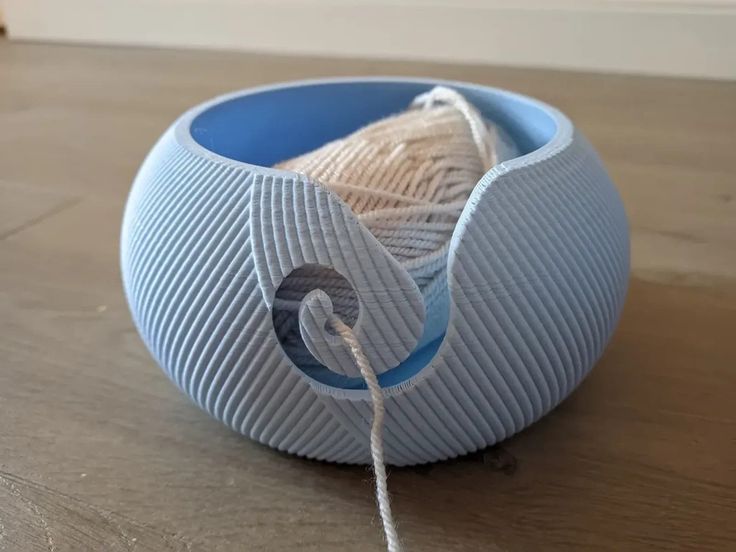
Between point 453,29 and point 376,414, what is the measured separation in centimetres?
160

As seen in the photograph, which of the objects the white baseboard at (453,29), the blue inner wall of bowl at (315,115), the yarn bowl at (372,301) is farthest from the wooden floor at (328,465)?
the white baseboard at (453,29)

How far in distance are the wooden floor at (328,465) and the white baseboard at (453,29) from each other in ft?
2.34

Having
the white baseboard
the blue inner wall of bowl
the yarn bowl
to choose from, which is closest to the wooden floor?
the yarn bowl

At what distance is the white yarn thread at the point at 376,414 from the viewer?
1.82 feet

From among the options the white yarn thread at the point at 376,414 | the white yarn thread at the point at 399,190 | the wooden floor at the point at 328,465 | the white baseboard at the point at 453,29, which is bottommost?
the white baseboard at the point at 453,29

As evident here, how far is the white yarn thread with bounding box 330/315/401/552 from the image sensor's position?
55 cm

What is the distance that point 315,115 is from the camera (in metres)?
0.91

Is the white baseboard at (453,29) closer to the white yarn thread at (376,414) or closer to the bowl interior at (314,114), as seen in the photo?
the bowl interior at (314,114)

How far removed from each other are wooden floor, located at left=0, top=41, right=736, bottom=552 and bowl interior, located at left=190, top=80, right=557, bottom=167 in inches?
8.6

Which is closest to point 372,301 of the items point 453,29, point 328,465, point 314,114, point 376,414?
point 376,414

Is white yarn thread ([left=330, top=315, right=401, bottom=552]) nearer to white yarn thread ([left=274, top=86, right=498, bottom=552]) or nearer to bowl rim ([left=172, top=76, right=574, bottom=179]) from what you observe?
white yarn thread ([left=274, top=86, right=498, bottom=552])

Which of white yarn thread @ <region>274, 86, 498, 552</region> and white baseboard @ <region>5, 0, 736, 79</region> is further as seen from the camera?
white baseboard @ <region>5, 0, 736, 79</region>

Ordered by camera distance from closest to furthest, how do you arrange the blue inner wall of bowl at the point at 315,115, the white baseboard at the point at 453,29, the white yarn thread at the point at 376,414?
the white yarn thread at the point at 376,414
the blue inner wall of bowl at the point at 315,115
the white baseboard at the point at 453,29

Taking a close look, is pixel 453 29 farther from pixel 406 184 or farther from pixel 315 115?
pixel 406 184
